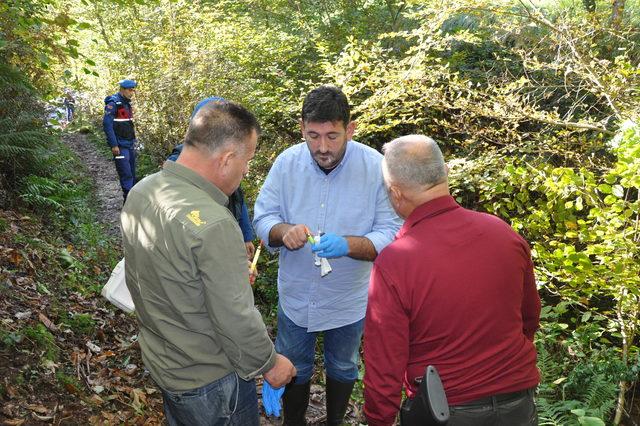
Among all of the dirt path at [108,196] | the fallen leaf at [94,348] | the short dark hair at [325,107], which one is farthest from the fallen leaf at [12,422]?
the short dark hair at [325,107]

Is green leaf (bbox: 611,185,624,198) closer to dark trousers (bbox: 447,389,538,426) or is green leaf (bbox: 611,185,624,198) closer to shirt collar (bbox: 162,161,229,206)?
dark trousers (bbox: 447,389,538,426)

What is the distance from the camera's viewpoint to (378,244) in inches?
127

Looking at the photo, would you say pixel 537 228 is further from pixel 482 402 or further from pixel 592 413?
pixel 482 402

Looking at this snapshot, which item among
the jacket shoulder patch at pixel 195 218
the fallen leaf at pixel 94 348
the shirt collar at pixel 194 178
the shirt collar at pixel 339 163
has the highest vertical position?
the shirt collar at pixel 194 178

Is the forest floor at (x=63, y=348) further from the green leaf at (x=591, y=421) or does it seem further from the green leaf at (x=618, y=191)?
the green leaf at (x=618, y=191)

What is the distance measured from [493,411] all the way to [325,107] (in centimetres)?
195

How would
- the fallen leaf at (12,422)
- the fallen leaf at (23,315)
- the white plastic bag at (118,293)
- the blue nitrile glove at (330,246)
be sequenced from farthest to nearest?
the fallen leaf at (23,315), the fallen leaf at (12,422), the blue nitrile glove at (330,246), the white plastic bag at (118,293)

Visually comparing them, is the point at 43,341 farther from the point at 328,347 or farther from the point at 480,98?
the point at 480,98

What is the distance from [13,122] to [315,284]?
636 cm

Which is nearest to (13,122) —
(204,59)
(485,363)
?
(204,59)

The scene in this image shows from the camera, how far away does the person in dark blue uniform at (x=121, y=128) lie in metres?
9.27

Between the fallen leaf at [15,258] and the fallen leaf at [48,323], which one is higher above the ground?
the fallen leaf at [15,258]

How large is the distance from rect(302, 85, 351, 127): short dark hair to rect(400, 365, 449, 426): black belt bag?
1739mm

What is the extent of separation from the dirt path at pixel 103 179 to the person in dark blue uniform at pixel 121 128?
658mm
